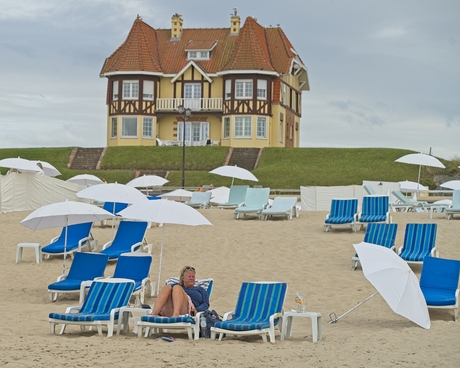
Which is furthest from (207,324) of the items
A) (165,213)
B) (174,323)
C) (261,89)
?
(261,89)

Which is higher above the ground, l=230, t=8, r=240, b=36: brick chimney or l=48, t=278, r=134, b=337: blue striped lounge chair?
l=230, t=8, r=240, b=36: brick chimney

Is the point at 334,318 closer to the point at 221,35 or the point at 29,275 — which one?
the point at 29,275

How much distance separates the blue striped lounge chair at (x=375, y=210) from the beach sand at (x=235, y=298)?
0.49 metres

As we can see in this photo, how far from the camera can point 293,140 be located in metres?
56.0

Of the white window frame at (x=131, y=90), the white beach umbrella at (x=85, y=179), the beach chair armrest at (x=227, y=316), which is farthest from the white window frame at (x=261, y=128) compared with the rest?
the beach chair armrest at (x=227, y=316)

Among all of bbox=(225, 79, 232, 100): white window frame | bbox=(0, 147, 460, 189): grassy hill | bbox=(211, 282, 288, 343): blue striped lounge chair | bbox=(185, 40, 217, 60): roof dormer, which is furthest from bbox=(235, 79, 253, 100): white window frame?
bbox=(211, 282, 288, 343): blue striped lounge chair

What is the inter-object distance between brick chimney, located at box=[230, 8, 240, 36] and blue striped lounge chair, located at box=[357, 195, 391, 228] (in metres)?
34.7

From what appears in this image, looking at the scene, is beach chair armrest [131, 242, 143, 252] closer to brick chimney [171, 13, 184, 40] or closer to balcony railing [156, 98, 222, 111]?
balcony railing [156, 98, 222, 111]

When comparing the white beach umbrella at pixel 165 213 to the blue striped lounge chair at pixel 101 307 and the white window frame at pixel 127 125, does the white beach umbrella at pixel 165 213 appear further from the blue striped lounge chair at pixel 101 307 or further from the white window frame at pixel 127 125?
the white window frame at pixel 127 125

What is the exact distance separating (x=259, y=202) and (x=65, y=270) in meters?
8.91

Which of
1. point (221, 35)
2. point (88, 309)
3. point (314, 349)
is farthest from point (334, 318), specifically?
point (221, 35)

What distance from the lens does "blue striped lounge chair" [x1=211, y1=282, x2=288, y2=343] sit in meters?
9.69

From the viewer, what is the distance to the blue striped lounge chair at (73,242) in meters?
16.8

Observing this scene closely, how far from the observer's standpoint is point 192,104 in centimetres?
5088
